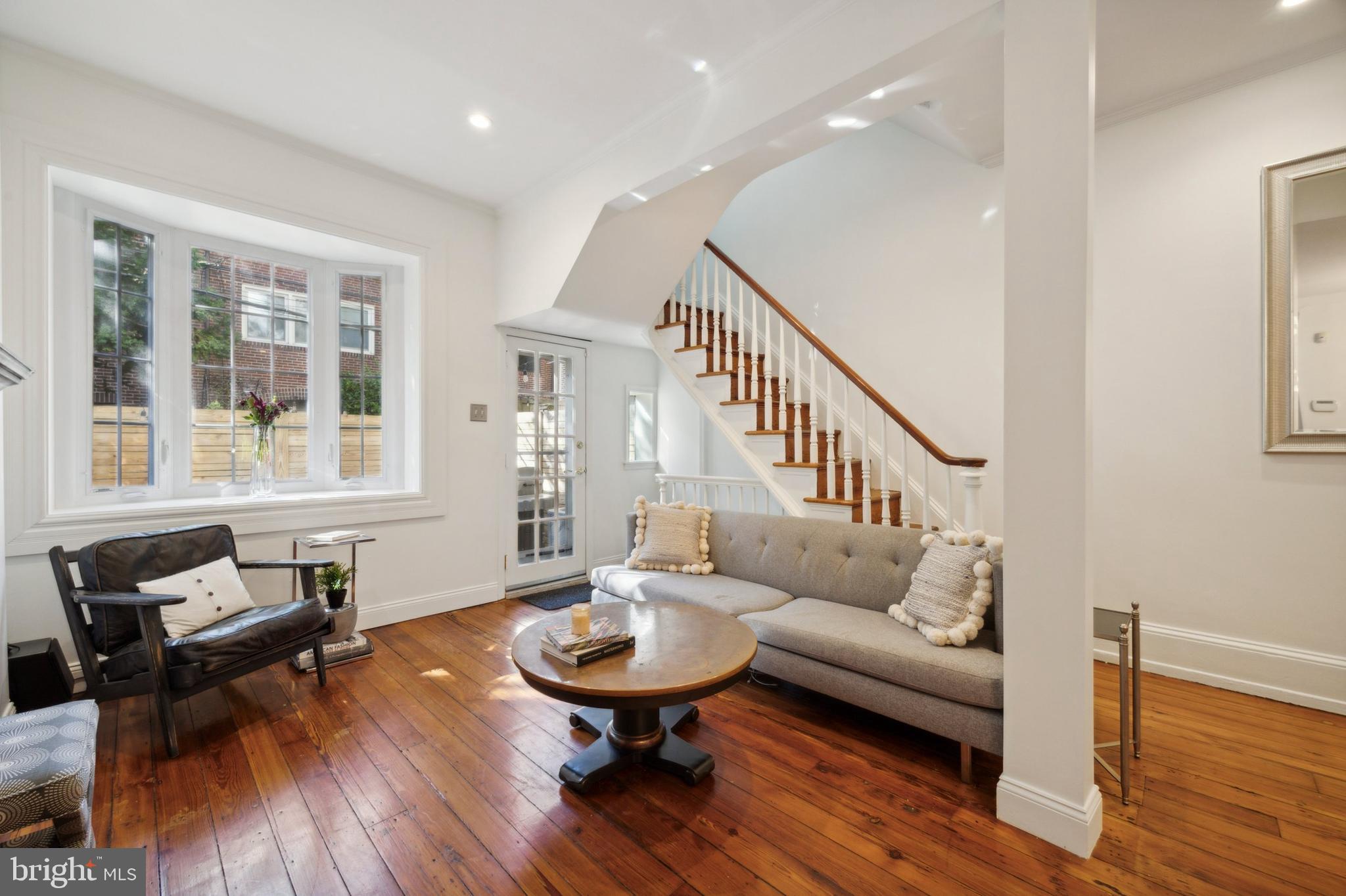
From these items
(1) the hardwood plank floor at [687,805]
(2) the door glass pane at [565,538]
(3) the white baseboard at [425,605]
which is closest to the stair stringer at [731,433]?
(1) the hardwood plank floor at [687,805]

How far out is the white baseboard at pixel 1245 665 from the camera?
2484 mm

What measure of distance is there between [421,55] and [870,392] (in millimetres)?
2784

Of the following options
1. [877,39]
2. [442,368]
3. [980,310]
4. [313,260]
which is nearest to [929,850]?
[877,39]

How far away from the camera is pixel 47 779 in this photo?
1228mm

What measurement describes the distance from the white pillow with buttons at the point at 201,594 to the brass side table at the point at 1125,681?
3.49 m

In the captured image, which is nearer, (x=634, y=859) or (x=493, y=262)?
(x=634, y=859)

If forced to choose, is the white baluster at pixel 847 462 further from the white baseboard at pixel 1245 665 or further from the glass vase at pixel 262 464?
the glass vase at pixel 262 464

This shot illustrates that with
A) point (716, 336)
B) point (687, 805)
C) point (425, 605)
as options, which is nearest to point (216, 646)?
point (425, 605)

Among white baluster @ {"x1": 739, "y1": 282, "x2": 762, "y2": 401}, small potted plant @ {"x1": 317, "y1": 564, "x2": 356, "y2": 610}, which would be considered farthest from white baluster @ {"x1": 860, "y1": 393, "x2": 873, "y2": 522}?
small potted plant @ {"x1": 317, "y1": 564, "x2": 356, "y2": 610}

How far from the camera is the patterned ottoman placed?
119 centimetres

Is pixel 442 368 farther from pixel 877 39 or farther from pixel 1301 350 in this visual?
pixel 1301 350

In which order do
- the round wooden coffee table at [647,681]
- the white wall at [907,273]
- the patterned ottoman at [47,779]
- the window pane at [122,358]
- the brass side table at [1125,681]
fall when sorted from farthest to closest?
the white wall at [907,273] → the window pane at [122,358] → the brass side table at [1125,681] → the round wooden coffee table at [647,681] → the patterned ottoman at [47,779]

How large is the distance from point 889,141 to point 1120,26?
1.74 metres

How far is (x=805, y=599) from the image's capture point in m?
2.87
